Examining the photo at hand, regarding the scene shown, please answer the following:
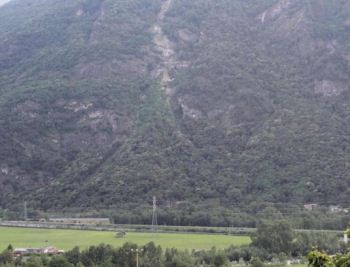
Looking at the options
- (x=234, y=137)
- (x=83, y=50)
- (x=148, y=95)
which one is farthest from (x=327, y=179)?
(x=83, y=50)

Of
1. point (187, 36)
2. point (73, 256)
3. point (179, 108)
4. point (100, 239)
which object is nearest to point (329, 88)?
point (179, 108)

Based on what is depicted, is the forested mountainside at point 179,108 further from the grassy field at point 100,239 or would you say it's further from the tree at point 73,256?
the tree at point 73,256

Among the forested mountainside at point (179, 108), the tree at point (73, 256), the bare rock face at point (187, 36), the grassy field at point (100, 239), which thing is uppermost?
the bare rock face at point (187, 36)

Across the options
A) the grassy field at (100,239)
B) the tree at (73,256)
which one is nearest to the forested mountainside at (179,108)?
the grassy field at (100,239)

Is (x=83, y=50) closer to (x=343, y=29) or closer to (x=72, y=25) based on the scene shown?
(x=72, y=25)

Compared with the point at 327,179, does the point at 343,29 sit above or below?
above
